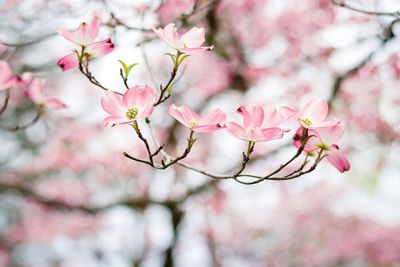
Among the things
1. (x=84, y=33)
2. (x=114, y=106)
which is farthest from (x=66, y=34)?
(x=114, y=106)

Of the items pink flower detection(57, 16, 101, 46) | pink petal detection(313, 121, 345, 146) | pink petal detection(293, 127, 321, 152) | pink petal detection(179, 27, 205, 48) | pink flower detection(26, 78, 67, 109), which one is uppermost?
pink petal detection(179, 27, 205, 48)

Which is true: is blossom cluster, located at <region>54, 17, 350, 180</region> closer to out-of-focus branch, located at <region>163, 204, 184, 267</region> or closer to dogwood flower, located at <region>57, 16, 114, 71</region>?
dogwood flower, located at <region>57, 16, 114, 71</region>

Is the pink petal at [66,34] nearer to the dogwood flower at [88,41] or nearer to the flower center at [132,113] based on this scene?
the dogwood flower at [88,41]

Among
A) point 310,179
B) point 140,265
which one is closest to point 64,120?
point 140,265

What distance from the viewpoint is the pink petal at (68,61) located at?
129 cm

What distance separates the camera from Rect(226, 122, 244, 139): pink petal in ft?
3.53

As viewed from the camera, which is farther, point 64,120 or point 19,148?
point 19,148

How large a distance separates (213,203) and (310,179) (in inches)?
112

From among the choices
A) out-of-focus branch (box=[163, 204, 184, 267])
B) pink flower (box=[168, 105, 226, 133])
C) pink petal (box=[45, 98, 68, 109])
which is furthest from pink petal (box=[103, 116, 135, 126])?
out-of-focus branch (box=[163, 204, 184, 267])

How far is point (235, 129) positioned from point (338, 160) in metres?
0.30

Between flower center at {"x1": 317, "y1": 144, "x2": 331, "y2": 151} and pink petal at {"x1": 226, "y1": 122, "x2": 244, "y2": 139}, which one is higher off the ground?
pink petal at {"x1": 226, "y1": 122, "x2": 244, "y2": 139}

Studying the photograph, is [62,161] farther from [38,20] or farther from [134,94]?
[134,94]

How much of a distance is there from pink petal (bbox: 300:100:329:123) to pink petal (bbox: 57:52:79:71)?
649mm

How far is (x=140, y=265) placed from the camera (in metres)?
5.69
